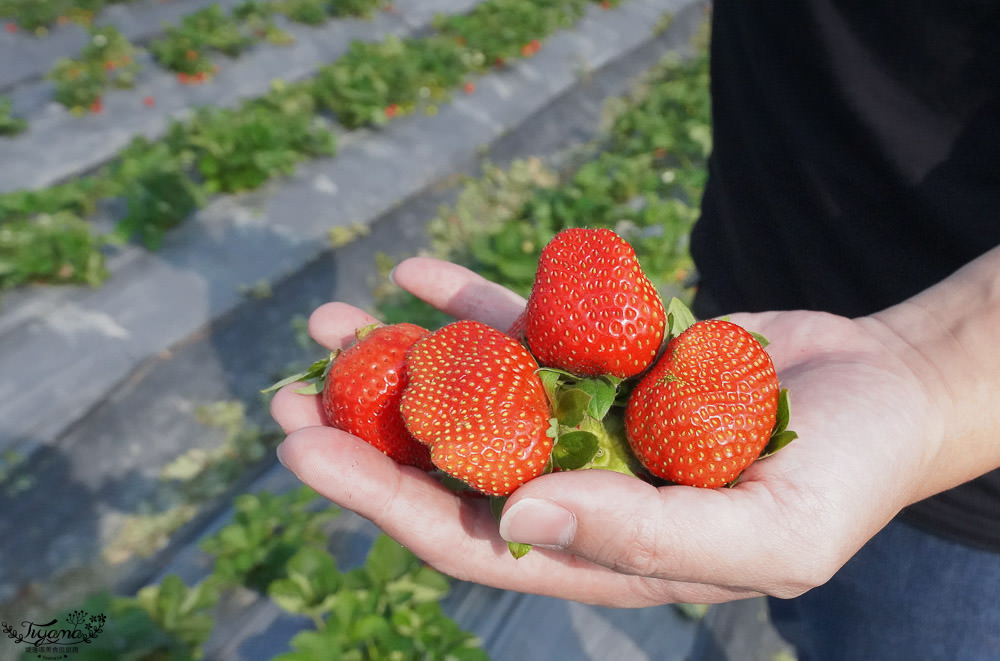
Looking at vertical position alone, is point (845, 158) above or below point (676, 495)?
above

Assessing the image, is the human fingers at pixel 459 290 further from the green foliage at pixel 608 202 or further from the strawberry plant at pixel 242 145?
the strawberry plant at pixel 242 145

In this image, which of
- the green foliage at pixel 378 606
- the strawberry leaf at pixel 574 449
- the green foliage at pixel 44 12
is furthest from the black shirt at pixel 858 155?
the green foliage at pixel 44 12

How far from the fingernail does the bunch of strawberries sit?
139 millimetres

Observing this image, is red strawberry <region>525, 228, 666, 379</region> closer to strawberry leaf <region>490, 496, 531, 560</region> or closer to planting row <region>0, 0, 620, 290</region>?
strawberry leaf <region>490, 496, 531, 560</region>

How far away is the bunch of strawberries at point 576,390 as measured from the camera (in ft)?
4.35

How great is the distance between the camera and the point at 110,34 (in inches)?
213

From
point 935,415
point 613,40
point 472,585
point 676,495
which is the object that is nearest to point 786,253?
point 935,415

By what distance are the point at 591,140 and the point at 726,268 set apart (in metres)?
4.40

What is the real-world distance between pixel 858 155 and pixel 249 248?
11.7 feet

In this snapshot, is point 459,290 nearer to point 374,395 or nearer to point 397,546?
point 374,395

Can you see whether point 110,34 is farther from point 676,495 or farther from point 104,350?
point 676,495

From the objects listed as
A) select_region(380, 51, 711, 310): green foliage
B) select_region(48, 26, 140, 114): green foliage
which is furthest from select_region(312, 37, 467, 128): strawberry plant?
select_region(48, 26, 140, 114): green foliage

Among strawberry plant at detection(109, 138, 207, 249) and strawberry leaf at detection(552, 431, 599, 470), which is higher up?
strawberry leaf at detection(552, 431, 599, 470)

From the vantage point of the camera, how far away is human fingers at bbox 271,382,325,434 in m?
1.67
